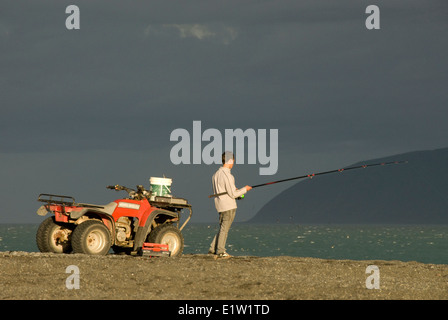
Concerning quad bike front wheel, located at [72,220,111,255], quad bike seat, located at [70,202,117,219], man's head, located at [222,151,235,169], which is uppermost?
man's head, located at [222,151,235,169]

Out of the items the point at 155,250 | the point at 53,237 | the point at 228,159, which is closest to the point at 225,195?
the point at 228,159

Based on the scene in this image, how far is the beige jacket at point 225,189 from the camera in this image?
1700cm

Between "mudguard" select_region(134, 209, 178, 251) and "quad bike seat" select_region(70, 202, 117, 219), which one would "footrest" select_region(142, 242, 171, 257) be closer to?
"mudguard" select_region(134, 209, 178, 251)

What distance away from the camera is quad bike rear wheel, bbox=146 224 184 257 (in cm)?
1878

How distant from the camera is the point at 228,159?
17297mm

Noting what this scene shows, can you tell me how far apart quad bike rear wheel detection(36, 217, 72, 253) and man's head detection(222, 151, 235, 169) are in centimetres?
439

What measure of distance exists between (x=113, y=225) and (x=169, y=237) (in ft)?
5.03

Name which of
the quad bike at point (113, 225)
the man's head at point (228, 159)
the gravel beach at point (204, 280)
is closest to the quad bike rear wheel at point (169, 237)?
the quad bike at point (113, 225)

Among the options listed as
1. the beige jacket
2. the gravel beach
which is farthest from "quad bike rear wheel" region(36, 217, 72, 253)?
the beige jacket

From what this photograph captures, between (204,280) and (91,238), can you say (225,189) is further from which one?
(204,280)
